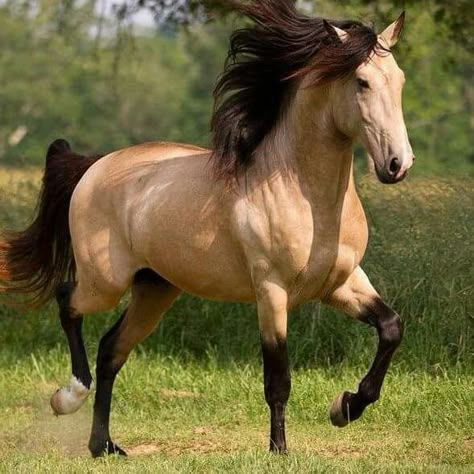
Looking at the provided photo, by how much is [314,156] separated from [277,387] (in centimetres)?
113

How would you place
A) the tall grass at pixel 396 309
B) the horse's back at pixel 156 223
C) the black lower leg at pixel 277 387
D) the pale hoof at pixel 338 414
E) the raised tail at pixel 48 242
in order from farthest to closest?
1. the tall grass at pixel 396 309
2. the raised tail at pixel 48 242
3. the horse's back at pixel 156 223
4. the pale hoof at pixel 338 414
5. the black lower leg at pixel 277 387

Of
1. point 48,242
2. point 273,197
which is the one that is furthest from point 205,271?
point 48,242

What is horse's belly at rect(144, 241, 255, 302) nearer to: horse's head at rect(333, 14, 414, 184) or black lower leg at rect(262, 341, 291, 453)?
black lower leg at rect(262, 341, 291, 453)

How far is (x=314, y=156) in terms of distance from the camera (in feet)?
21.5

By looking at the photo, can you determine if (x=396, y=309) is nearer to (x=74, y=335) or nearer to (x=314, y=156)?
(x=74, y=335)

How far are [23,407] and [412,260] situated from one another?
2.85 m

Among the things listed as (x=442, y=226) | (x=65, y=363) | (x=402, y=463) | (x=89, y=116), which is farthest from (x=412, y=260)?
(x=89, y=116)

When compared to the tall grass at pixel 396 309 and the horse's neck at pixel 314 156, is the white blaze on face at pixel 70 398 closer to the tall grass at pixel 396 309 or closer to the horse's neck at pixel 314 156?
the horse's neck at pixel 314 156

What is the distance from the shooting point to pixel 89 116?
184 feet

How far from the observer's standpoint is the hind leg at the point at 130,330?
7617 mm

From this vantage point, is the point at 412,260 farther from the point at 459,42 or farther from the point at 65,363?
the point at 459,42

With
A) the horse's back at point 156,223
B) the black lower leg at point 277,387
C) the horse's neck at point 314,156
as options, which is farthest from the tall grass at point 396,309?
the horse's neck at point 314,156

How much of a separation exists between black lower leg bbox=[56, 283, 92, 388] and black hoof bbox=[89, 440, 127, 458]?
0.33 m

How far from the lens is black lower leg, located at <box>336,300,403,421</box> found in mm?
6594
